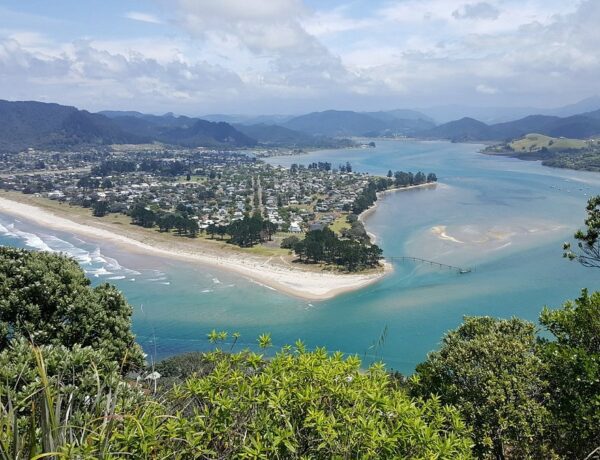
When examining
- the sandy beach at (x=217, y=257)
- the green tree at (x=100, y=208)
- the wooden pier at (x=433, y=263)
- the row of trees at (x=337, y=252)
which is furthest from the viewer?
the green tree at (x=100, y=208)

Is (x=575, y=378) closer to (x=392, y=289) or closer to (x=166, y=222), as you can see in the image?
(x=392, y=289)

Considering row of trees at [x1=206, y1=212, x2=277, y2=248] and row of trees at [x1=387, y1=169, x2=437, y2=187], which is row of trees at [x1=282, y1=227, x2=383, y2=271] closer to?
row of trees at [x1=206, y1=212, x2=277, y2=248]

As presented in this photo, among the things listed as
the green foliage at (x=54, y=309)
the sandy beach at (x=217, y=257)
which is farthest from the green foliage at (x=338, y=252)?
the green foliage at (x=54, y=309)

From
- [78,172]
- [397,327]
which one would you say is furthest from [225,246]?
[78,172]

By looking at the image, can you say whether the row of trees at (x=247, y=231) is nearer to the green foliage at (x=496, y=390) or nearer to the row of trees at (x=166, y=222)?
the row of trees at (x=166, y=222)

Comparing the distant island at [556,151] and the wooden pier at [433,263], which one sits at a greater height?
the distant island at [556,151]

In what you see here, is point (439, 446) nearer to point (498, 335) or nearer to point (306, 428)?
point (306, 428)

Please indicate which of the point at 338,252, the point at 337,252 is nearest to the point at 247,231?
the point at 337,252
